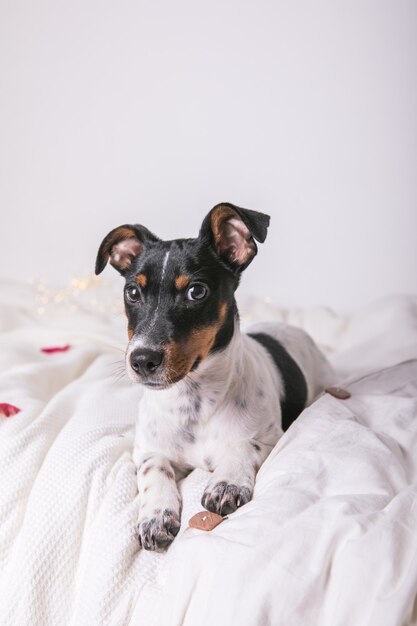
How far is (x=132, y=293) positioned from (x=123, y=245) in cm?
29

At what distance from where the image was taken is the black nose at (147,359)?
2.07 metres

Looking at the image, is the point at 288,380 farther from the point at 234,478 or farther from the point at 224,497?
the point at 224,497

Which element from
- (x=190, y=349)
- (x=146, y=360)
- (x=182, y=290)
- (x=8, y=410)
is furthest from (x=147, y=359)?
(x=8, y=410)

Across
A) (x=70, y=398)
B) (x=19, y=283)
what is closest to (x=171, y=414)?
(x=70, y=398)

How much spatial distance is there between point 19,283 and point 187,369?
2885 mm

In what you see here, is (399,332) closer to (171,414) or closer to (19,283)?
(171,414)

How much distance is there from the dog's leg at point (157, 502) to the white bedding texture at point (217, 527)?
0.03 meters

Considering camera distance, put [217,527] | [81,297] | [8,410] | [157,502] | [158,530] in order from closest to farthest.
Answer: [217,527], [158,530], [157,502], [8,410], [81,297]

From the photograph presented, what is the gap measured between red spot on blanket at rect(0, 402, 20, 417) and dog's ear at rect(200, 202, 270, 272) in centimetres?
104

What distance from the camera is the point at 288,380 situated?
2.84m

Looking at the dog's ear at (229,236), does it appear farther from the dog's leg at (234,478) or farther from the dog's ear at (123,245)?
the dog's leg at (234,478)

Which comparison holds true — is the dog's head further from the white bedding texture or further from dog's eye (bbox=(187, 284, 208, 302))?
the white bedding texture

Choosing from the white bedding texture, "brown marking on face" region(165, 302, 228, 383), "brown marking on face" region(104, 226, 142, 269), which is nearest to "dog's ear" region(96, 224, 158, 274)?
"brown marking on face" region(104, 226, 142, 269)

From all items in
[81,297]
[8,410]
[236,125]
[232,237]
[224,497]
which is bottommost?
[81,297]
